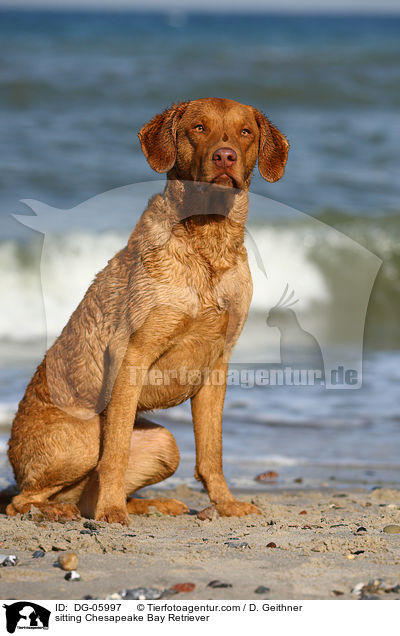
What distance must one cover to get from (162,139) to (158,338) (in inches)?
41.5

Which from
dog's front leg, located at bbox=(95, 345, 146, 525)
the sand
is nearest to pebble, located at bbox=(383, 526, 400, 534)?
the sand

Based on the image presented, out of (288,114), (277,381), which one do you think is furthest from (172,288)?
(288,114)

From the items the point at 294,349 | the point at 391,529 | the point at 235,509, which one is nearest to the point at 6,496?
the point at 235,509

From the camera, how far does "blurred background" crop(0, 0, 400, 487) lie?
269 inches

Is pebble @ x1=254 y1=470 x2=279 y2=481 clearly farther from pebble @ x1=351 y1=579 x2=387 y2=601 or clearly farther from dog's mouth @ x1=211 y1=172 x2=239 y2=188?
pebble @ x1=351 y1=579 x2=387 y2=601

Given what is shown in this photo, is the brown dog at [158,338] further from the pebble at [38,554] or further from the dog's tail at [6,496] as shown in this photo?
the pebble at [38,554]

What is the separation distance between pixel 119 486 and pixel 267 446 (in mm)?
2352

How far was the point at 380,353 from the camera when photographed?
32.7 feet

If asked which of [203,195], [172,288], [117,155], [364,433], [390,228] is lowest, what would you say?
[364,433]

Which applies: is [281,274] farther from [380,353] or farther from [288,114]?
[288,114]

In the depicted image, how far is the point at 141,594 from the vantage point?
311 centimetres

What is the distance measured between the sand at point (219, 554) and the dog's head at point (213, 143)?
176 centimetres
